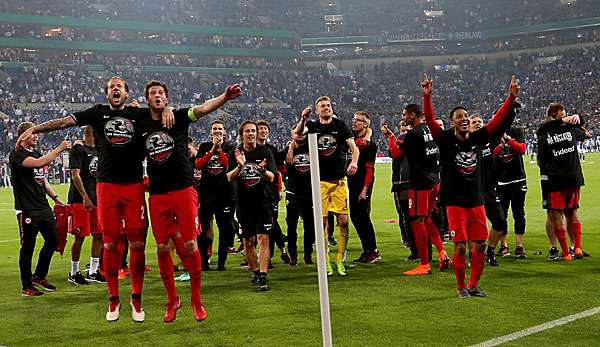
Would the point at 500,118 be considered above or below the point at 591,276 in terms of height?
above

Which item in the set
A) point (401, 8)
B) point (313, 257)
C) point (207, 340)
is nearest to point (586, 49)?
point (401, 8)

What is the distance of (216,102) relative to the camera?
7.42m

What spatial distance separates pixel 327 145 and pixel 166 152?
3440 mm

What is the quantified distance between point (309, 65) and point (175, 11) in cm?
1564

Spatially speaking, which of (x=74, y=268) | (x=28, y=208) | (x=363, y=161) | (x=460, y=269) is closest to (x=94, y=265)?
(x=74, y=268)

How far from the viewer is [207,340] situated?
6.92 metres

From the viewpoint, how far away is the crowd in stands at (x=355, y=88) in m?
57.6

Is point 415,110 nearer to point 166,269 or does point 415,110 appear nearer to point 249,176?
point 249,176

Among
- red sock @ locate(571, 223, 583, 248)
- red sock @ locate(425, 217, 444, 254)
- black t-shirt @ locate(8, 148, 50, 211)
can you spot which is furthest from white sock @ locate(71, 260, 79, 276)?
red sock @ locate(571, 223, 583, 248)

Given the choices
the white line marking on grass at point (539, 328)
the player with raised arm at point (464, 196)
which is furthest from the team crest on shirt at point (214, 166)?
the white line marking on grass at point (539, 328)

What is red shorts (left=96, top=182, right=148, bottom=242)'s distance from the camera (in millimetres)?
7719

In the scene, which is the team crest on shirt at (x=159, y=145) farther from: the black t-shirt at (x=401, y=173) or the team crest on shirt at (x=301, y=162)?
the black t-shirt at (x=401, y=173)

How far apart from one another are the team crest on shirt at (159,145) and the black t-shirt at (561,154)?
19.3 feet

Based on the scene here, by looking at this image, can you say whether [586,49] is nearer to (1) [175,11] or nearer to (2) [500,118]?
(1) [175,11]
